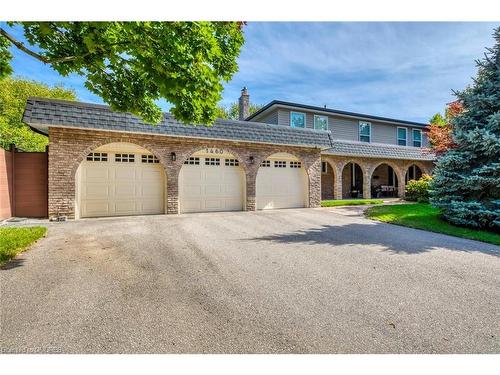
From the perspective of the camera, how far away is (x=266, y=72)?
7.54 metres

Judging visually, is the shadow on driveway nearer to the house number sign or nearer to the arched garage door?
the house number sign

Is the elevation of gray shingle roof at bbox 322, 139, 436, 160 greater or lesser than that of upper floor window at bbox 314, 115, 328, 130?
lesser

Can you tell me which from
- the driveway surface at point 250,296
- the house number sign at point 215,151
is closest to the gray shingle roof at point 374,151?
the house number sign at point 215,151

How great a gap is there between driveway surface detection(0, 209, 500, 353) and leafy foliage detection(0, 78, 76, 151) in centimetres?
1599

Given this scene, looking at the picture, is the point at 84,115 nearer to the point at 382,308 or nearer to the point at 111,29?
the point at 111,29

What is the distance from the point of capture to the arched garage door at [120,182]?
9484 millimetres

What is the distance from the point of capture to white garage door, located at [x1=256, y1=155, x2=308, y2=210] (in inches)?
495

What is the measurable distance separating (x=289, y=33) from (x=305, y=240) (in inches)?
177

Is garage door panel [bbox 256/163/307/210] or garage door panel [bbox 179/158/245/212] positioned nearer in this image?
garage door panel [bbox 179/158/245/212]

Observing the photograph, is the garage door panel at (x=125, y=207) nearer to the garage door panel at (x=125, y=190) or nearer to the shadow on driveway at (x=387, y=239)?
the garage door panel at (x=125, y=190)

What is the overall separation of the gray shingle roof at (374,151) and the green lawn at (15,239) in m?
14.0

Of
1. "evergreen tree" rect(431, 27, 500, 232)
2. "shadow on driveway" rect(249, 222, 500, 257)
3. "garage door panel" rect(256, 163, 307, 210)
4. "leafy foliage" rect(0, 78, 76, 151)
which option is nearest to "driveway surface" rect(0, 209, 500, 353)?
"shadow on driveway" rect(249, 222, 500, 257)

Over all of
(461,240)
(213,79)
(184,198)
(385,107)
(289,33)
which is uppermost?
(385,107)
